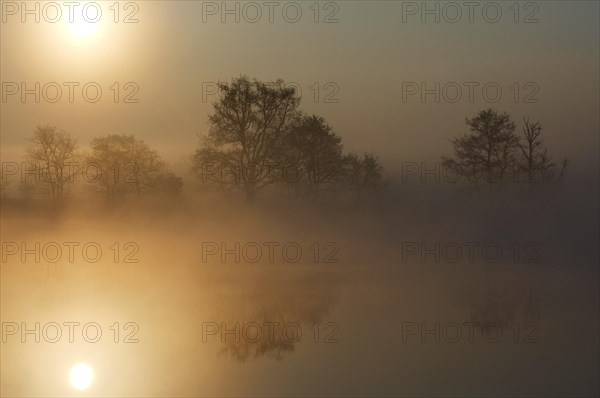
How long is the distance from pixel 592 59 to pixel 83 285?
2745 millimetres

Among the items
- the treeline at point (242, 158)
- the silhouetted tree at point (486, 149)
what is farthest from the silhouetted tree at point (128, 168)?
the silhouetted tree at point (486, 149)

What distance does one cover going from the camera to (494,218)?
188 inches

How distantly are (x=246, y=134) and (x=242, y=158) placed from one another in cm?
12

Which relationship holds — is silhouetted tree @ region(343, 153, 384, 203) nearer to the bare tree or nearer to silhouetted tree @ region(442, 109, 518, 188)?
silhouetted tree @ region(442, 109, 518, 188)

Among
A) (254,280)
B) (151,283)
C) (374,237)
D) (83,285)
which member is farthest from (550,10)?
(83,285)

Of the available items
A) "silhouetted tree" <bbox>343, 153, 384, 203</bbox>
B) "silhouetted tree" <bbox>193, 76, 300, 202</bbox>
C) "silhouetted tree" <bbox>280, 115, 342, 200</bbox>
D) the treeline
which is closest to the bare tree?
the treeline

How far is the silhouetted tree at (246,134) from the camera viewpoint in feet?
15.3

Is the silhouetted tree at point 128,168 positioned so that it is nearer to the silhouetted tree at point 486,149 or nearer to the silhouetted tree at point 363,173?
the silhouetted tree at point 363,173

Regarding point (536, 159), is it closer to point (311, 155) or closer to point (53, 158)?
point (311, 155)

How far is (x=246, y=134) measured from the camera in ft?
15.3

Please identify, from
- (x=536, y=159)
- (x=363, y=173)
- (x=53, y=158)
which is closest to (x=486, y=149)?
(x=536, y=159)

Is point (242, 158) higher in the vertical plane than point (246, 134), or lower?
lower

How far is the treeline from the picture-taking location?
4.66 m

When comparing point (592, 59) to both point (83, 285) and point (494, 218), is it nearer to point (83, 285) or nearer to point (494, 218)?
point (494, 218)
